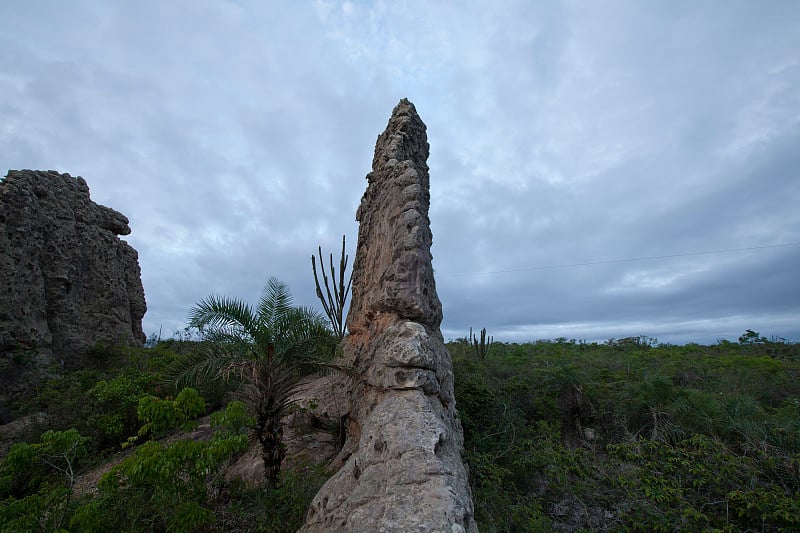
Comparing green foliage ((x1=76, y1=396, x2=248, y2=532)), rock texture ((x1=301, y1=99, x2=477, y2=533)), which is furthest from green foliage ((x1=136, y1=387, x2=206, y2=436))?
rock texture ((x1=301, y1=99, x2=477, y2=533))

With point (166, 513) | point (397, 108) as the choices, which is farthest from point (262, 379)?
point (397, 108)

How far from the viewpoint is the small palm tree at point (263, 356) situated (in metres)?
6.14

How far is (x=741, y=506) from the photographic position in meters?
4.98

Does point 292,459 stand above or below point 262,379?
below

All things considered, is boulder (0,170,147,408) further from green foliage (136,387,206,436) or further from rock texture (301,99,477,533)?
rock texture (301,99,477,533)

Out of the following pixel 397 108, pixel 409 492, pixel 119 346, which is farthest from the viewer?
pixel 119 346

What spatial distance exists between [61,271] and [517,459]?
1532 centimetres

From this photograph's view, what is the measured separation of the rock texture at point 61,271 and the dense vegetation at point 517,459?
1559 millimetres

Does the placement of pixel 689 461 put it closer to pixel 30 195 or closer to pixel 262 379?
pixel 262 379

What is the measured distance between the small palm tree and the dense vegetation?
0.47 meters

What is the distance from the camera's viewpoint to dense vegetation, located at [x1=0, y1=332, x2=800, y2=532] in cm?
462

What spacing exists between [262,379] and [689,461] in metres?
7.23

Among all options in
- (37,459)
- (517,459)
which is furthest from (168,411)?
(517,459)

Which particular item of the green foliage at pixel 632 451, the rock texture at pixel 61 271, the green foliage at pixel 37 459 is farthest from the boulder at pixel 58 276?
the green foliage at pixel 632 451
